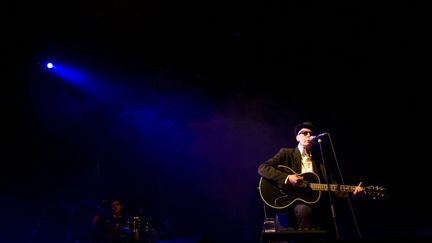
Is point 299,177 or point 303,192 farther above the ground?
point 299,177

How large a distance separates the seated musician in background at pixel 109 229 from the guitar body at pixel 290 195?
4132mm

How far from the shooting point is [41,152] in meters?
8.45

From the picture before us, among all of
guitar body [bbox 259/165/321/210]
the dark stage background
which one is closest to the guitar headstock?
guitar body [bbox 259/165/321/210]

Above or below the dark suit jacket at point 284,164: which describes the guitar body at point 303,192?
below

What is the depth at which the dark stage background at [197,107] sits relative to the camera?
6535mm

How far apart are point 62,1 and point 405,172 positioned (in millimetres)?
7045

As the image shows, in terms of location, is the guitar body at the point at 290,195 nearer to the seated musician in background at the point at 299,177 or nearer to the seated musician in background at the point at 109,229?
the seated musician in background at the point at 299,177

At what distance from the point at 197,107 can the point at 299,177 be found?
471 centimetres

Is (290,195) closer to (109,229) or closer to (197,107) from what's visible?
(109,229)

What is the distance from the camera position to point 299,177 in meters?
4.38

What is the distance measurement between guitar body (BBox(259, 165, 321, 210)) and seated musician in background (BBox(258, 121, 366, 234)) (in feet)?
0.14

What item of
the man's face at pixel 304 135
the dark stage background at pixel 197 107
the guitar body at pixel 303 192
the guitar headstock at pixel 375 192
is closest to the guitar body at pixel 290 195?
the guitar body at pixel 303 192

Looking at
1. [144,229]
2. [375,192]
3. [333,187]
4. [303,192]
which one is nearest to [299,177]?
[303,192]

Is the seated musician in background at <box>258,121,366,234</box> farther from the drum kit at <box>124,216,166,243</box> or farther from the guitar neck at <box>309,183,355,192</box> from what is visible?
the drum kit at <box>124,216,166,243</box>
